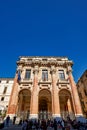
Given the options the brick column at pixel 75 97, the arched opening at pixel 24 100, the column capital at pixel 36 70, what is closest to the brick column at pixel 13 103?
the arched opening at pixel 24 100

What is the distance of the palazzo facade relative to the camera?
58.6 feet

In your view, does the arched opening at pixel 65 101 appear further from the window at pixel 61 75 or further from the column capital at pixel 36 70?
the column capital at pixel 36 70

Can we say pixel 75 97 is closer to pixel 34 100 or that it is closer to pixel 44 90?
pixel 44 90

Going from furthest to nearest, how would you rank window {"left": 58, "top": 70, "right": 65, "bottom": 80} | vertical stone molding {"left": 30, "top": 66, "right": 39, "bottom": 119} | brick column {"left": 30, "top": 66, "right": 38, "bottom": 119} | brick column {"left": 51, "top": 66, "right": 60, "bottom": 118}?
1. window {"left": 58, "top": 70, "right": 65, "bottom": 80}
2. brick column {"left": 51, "top": 66, "right": 60, "bottom": 118}
3. vertical stone molding {"left": 30, "top": 66, "right": 39, "bottom": 119}
4. brick column {"left": 30, "top": 66, "right": 38, "bottom": 119}

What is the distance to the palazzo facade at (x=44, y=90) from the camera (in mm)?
17859

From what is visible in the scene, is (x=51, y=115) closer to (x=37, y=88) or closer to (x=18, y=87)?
(x=37, y=88)

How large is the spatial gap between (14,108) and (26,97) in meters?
5.80

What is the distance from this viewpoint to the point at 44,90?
20.4m

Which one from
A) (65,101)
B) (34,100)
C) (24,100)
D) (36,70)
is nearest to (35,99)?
(34,100)

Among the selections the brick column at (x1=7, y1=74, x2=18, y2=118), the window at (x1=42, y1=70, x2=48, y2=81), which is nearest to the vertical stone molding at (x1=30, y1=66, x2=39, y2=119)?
the window at (x1=42, y1=70, x2=48, y2=81)

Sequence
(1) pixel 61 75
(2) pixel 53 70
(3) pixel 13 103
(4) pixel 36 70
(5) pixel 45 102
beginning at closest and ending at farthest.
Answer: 1. (3) pixel 13 103
2. (4) pixel 36 70
3. (2) pixel 53 70
4. (1) pixel 61 75
5. (5) pixel 45 102

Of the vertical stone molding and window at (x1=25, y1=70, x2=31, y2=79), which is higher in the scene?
window at (x1=25, y1=70, x2=31, y2=79)

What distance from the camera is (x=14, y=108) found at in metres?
17.4

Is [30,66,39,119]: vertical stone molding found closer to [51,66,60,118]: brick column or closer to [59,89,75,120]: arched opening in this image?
[51,66,60,118]: brick column
